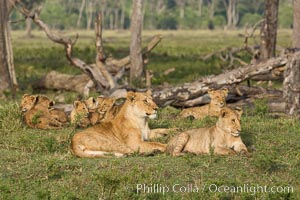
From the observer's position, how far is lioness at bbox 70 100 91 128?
34.1ft

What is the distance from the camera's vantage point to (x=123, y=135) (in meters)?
8.90

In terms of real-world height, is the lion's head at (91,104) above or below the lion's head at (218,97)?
below

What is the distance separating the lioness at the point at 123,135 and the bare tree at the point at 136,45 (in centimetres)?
876

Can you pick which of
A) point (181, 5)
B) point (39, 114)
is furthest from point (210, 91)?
point (181, 5)

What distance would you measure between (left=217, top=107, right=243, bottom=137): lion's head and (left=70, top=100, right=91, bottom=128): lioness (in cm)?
270

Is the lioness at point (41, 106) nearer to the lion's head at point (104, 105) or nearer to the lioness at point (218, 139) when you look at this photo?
the lion's head at point (104, 105)

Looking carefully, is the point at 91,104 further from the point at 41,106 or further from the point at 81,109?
the point at 41,106

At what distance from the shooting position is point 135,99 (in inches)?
354

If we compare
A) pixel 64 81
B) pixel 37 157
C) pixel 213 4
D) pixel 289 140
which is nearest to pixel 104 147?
pixel 37 157

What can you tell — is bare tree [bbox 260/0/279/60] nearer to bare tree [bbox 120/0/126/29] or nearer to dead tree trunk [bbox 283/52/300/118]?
dead tree trunk [bbox 283/52/300/118]

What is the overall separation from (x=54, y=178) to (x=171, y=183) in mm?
1272

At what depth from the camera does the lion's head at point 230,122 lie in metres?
8.24

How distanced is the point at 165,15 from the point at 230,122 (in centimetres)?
8780

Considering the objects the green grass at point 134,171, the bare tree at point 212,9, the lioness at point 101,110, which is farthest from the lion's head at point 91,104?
the bare tree at point 212,9
